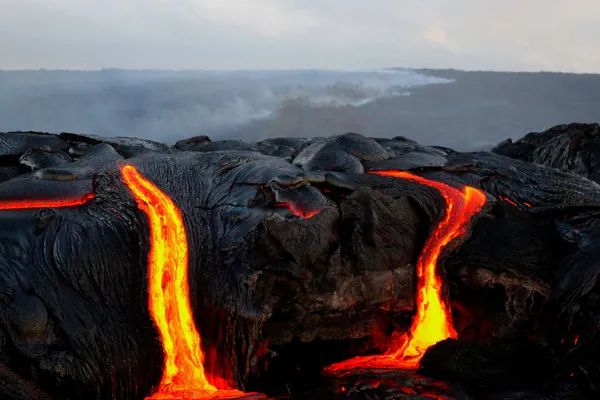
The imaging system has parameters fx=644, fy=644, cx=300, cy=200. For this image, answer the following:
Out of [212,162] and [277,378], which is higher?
[212,162]

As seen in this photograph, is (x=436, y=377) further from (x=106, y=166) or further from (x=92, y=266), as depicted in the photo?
(x=106, y=166)

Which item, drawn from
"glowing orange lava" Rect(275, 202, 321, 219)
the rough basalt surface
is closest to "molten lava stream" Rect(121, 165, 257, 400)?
the rough basalt surface

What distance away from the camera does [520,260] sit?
25.7 ft

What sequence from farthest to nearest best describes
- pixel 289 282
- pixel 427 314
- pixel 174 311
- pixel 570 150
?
pixel 570 150 < pixel 427 314 < pixel 174 311 < pixel 289 282

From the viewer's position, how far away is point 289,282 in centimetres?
711

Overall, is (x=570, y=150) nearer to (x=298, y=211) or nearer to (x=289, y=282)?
(x=298, y=211)

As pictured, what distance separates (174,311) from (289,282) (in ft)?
4.53

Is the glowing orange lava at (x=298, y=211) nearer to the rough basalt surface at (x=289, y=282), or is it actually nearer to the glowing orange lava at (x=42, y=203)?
the rough basalt surface at (x=289, y=282)

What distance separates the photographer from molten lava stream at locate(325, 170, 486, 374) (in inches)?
300

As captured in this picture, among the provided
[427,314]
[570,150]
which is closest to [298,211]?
[427,314]

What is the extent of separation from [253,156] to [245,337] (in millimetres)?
2947

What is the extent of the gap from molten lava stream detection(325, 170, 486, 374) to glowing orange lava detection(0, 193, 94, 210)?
352 cm

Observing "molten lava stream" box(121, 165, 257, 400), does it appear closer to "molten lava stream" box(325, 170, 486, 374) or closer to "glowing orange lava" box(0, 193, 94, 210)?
"glowing orange lava" box(0, 193, 94, 210)

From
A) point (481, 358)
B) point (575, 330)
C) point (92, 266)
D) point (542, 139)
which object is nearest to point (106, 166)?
point (92, 266)
